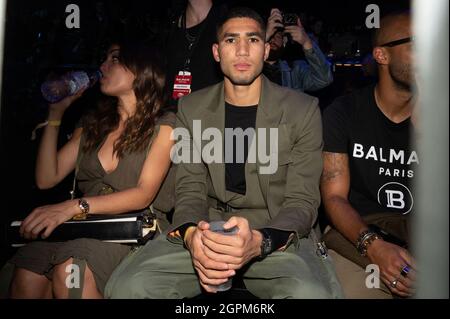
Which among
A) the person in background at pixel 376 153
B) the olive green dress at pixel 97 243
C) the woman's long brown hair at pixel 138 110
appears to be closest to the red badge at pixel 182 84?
the woman's long brown hair at pixel 138 110

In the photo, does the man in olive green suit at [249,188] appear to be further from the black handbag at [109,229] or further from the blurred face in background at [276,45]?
the blurred face in background at [276,45]

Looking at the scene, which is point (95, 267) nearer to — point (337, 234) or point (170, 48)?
point (337, 234)

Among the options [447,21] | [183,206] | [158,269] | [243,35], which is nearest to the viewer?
[447,21]

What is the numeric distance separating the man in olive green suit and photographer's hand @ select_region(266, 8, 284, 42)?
728 millimetres

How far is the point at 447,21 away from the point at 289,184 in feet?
4.15

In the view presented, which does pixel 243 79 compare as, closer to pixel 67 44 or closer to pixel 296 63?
pixel 296 63

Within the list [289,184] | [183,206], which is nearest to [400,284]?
[289,184]

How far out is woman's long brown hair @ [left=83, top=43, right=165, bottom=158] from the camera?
2531mm

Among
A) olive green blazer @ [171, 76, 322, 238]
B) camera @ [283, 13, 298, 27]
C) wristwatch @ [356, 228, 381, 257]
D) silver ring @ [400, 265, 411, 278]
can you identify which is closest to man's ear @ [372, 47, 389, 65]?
olive green blazer @ [171, 76, 322, 238]

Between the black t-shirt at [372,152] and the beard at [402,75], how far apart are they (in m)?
0.15

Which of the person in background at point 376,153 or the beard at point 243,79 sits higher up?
the beard at point 243,79

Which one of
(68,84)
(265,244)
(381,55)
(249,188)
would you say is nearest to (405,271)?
(265,244)

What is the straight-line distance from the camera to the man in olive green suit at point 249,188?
6.47ft
